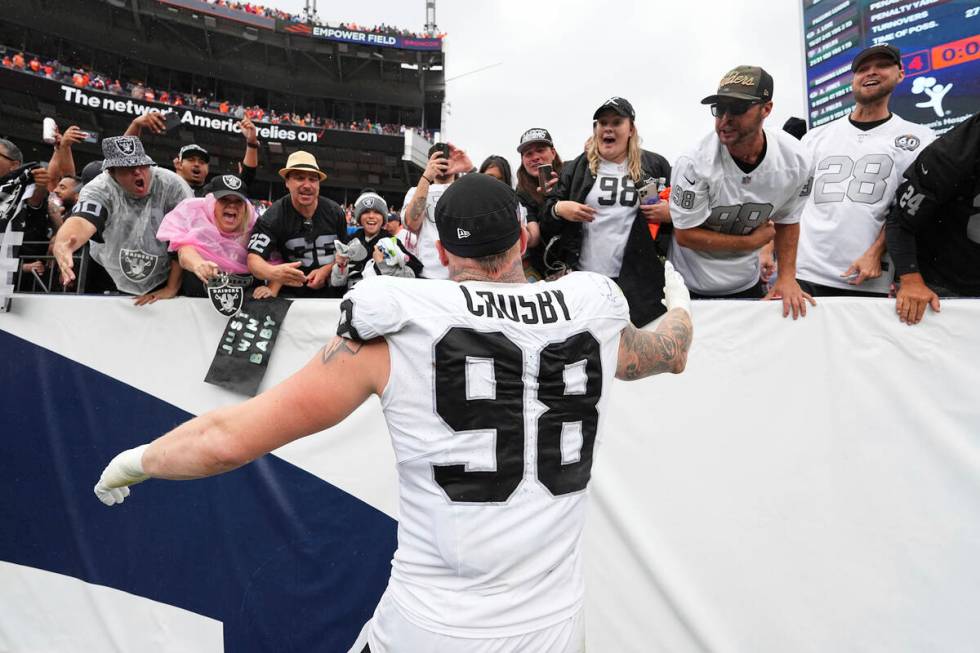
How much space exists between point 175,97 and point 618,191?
3549 cm

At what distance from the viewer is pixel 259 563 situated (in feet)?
9.84

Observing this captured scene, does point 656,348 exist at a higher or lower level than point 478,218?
lower

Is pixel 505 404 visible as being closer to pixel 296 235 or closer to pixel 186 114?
pixel 296 235

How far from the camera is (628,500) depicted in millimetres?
2938

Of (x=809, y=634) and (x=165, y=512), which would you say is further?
(x=165, y=512)

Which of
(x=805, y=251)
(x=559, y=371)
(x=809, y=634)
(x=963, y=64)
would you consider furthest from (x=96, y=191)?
(x=963, y=64)

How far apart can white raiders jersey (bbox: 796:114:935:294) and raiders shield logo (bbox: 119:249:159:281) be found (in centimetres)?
396

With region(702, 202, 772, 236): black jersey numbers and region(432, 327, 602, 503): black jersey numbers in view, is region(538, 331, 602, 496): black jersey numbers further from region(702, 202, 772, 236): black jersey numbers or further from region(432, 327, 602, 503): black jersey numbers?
region(702, 202, 772, 236): black jersey numbers

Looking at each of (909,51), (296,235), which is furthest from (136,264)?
(909,51)

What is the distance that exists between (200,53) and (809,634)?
4034cm

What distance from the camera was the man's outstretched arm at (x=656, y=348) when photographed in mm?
1736

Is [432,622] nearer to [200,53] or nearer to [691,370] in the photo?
[691,370]

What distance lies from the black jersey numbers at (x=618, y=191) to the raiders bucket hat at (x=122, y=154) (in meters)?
2.75

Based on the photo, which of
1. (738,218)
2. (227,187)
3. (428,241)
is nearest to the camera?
(738,218)
